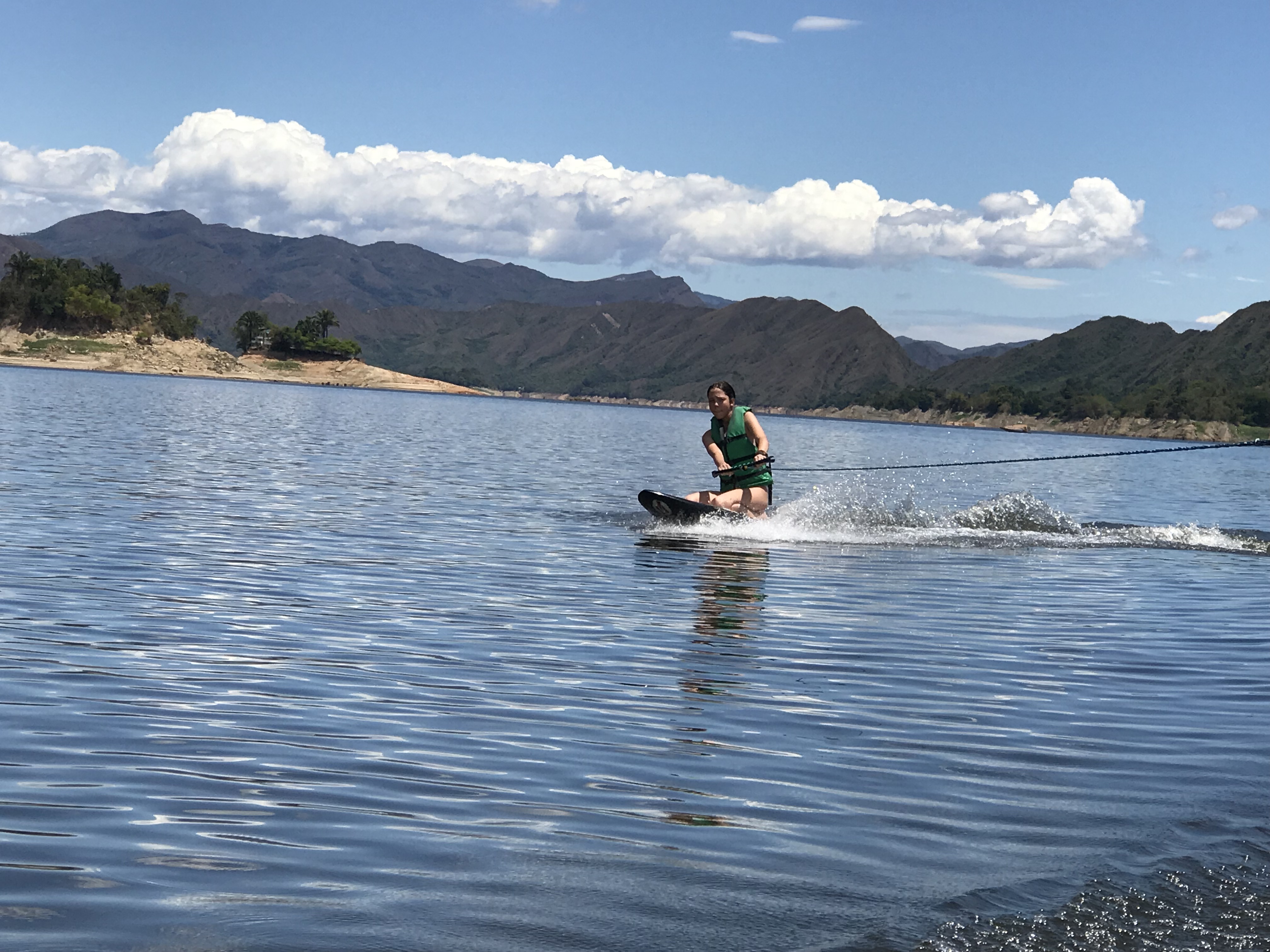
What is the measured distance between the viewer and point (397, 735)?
8914 mm

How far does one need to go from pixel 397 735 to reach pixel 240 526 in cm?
1432

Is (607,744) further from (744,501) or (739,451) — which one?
(744,501)

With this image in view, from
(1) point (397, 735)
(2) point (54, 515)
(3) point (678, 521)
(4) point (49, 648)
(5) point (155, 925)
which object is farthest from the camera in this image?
(3) point (678, 521)

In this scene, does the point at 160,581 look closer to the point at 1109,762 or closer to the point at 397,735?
the point at 397,735

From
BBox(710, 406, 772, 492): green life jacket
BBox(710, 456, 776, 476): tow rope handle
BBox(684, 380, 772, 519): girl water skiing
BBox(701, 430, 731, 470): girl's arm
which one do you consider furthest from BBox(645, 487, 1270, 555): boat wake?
BBox(701, 430, 731, 470): girl's arm

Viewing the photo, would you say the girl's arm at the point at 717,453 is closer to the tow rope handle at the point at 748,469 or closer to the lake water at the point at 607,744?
the tow rope handle at the point at 748,469

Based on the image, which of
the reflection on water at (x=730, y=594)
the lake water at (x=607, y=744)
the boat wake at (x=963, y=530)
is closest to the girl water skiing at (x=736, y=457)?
the boat wake at (x=963, y=530)

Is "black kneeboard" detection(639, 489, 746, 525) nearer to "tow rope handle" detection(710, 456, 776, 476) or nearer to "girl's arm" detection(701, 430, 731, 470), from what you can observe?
"tow rope handle" detection(710, 456, 776, 476)

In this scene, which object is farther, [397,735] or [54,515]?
[54,515]

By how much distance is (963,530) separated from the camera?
94.9 feet

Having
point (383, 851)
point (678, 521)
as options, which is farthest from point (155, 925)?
point (678, 521)

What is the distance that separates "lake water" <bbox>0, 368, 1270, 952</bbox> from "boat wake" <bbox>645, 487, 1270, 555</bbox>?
218cm

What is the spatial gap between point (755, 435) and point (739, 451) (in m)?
0.56

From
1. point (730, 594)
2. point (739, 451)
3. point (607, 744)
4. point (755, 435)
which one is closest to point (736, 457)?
point (739, 451)
